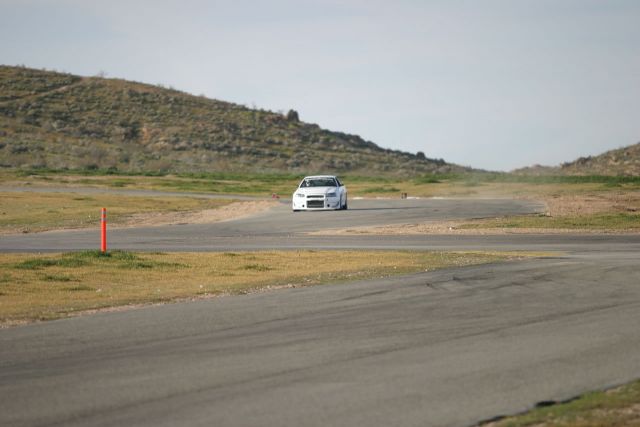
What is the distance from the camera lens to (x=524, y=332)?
36.9 feet

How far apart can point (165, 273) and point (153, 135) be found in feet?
317

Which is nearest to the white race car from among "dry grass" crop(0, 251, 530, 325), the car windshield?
the car windshield

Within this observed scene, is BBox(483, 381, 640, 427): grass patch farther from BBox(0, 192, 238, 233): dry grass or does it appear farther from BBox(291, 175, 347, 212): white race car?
BBox(291, 175, 347, 212): white race car

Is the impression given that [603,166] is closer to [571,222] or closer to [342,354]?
[571,222]

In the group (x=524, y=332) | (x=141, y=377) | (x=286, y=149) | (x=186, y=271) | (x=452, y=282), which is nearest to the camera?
(x=141, y=377)

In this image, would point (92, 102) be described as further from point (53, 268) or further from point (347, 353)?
point (347, 353)

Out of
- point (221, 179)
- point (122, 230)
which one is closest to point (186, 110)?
point (221, 179)

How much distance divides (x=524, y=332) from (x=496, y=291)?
12.7 feet

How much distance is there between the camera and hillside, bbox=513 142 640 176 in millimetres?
86438

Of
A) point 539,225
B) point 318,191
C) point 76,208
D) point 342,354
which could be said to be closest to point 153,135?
point 76,208

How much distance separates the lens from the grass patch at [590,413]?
7309mm

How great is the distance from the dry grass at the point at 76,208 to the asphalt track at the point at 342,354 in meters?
22.8

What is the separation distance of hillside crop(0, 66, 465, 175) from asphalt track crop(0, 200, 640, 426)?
7912 cm

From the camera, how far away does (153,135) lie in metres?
115
